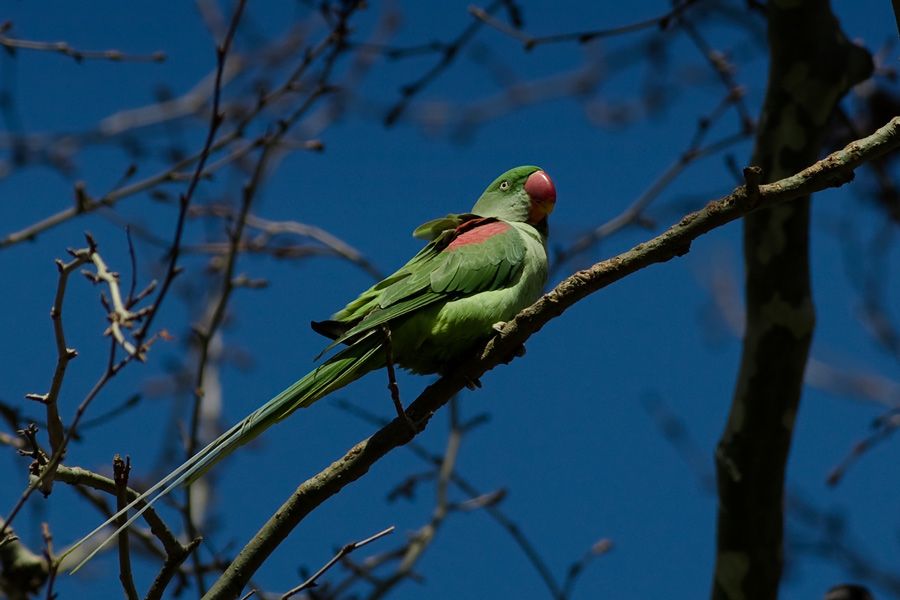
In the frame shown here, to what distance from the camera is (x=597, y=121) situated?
792 cm

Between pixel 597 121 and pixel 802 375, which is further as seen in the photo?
pixel 597 121

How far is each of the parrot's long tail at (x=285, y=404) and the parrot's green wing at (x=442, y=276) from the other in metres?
0.10

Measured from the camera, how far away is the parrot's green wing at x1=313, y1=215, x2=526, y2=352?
368 cm

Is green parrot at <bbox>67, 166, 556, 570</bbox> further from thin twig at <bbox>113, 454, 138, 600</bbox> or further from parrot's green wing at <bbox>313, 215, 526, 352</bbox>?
thin twig at <bbox>113, 454, 138, 600</bbox>

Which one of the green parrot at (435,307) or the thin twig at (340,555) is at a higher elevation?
the green parrot at (435,307)

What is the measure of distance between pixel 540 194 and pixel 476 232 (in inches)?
23.9

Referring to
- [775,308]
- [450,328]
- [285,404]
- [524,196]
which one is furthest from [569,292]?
[524,196]

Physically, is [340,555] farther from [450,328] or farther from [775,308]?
[775,308]

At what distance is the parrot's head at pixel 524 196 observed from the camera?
459 centimetres

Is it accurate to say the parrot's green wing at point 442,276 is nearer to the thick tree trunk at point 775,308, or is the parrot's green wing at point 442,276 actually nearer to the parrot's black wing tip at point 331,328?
the parrot's black wing tip at point 331,328

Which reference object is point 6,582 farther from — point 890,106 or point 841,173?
point 890,106

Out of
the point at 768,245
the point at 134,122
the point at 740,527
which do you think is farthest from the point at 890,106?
the point at 134,122

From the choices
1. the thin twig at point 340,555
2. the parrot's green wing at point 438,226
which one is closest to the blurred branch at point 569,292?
the thin twig at point 340,555

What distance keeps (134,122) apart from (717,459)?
201 inches
